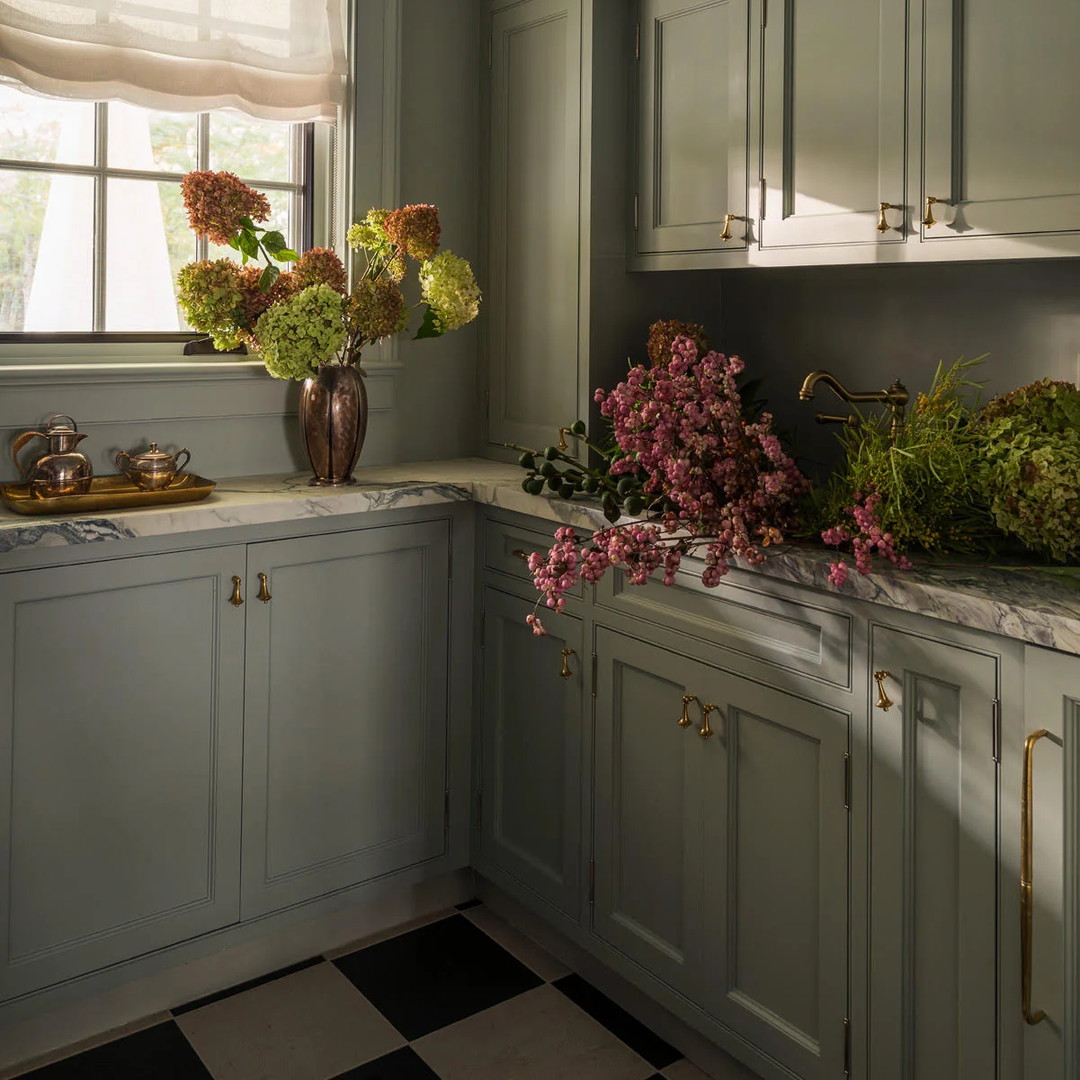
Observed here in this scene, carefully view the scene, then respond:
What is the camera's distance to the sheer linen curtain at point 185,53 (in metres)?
2.22

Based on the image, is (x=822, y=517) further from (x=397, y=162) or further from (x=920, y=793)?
(x=397, y=162)

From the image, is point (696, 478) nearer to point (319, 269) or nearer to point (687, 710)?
point (687, 710)

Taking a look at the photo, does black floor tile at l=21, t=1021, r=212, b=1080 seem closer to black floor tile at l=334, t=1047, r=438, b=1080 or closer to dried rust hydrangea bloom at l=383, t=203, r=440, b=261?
black floor tile at l=334, t=1047, r=438, b=1080

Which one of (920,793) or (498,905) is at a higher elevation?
(920,793)

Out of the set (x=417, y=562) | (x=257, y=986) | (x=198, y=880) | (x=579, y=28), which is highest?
(x=579, y=28)

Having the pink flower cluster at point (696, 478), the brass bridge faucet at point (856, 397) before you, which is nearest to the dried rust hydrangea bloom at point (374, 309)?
the pink flower cluster at point (696, 478)

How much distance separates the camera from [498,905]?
8.80 feet

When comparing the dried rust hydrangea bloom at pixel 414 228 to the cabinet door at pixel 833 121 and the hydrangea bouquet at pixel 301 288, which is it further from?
the cabinet door at pixel 833 121

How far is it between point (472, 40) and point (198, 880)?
2.08m

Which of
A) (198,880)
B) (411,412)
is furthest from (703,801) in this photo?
(411,412)

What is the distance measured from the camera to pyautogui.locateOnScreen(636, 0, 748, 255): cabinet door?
7.13 ft

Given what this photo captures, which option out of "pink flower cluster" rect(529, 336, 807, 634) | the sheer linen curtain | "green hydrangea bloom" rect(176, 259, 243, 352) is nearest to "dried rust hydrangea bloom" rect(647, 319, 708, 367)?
"pink flower cluster" rect(529, 336, 807, 634)

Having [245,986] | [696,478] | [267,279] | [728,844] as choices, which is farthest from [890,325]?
[245,986]

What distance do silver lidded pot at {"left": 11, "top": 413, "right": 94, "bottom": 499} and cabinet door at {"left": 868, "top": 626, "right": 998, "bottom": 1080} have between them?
1523 millimetres
